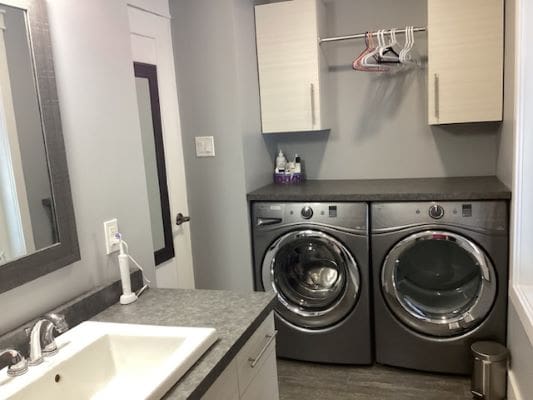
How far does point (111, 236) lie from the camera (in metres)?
1.77

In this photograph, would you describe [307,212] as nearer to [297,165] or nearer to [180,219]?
[297,165]

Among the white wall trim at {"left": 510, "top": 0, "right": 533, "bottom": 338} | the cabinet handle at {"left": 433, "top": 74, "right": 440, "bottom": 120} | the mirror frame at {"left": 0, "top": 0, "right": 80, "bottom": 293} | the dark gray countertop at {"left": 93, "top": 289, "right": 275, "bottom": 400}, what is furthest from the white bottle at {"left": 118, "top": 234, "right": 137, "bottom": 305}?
the cabinet handle at {"left": 433, "top": 74, "right": 440, "bottom": 120}

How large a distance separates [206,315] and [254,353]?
198 mm

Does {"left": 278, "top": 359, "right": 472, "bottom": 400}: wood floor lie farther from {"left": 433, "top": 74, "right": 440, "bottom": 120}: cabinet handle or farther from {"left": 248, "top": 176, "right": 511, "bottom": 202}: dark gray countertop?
{"left": 433, "top": 74, "right": 440, "bottom": 120}: cabinet handle

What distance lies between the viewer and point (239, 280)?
2.96 metres

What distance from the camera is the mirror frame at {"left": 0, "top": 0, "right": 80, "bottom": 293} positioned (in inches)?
56.1

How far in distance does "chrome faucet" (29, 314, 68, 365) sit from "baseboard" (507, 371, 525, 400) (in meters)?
1.96

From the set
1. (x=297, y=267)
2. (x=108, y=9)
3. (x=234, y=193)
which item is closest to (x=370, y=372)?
(x=297, y=267)

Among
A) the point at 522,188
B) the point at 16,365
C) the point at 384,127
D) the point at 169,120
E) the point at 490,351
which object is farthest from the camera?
the point at 384,127

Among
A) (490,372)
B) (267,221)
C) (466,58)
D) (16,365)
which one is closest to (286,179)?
(267,221)

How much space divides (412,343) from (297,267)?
30.2 inches

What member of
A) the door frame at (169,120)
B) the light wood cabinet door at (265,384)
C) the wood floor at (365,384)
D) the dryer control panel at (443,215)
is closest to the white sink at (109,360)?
the light wood cabinet door at (265,384)

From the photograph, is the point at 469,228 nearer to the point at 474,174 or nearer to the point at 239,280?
the point at 474,174

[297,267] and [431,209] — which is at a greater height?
[431,209]
